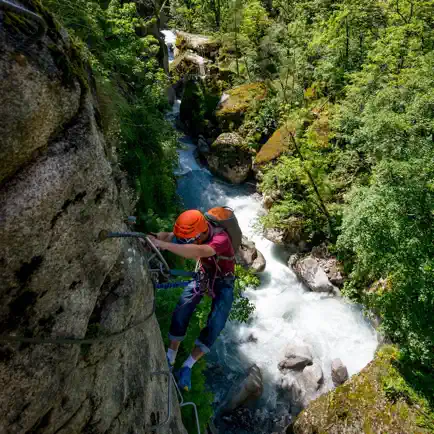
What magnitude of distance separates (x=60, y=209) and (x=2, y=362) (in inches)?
41.6

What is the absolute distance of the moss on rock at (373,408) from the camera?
854 cm

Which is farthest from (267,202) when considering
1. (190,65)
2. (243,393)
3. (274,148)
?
(190,65)

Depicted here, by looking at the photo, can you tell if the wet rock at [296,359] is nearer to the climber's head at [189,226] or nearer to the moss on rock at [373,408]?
the moss on rock at [373,408]

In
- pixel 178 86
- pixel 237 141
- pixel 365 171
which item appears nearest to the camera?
pixel 365 171

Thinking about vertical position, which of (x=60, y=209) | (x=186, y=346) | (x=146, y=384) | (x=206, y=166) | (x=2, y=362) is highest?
(x=60, y=209)

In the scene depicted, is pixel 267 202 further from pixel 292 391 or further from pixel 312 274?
pixel 292 391

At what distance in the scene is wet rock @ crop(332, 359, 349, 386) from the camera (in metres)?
11.3

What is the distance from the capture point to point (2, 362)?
233 centimetres

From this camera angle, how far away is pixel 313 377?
11.4 m

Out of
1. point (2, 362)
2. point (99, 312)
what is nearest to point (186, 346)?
point (99, 312)

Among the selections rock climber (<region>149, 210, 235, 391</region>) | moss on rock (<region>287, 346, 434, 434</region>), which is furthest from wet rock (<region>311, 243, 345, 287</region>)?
rock climber (<region>149, 210, 235, 391</region>)

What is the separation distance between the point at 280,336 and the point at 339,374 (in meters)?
2.34

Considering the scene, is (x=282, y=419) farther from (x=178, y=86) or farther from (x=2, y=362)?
(x=178, y=86)

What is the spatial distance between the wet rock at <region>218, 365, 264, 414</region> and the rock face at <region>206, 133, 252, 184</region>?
35.9 ft
